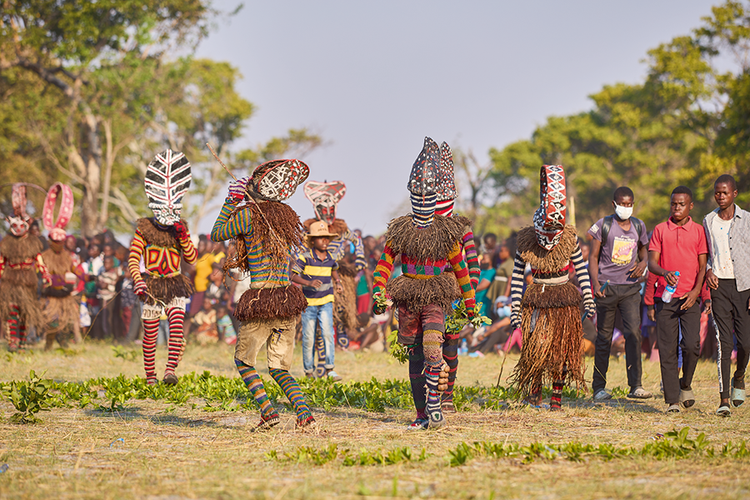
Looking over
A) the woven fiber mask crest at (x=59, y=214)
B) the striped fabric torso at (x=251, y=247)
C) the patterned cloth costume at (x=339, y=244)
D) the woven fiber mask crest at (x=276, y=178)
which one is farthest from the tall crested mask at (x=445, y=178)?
the woven fiber mask crest at (x=59, y=214)

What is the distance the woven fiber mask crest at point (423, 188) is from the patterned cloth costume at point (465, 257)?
0.22 feet

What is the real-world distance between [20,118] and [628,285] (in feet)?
89.6

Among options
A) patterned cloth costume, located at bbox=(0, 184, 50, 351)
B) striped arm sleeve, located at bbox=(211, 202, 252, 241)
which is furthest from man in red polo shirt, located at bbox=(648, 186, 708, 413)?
patterned cloth costume, located at bbox=(0, 184, 50, 351)

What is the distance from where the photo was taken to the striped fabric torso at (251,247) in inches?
264

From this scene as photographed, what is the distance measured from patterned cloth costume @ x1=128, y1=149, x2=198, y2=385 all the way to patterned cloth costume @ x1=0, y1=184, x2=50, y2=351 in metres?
4.88

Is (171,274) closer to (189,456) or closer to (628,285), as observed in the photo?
(189,456)

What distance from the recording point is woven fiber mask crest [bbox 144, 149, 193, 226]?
9.28 m

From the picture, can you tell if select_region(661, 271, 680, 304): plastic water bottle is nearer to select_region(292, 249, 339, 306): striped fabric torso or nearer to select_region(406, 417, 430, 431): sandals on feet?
select_region(406, 417, 430, 431): sandals on feet

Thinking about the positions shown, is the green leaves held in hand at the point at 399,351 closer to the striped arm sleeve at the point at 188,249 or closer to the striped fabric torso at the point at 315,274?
Result: the striped fabric torso at the point at 315,274

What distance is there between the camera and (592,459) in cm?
514

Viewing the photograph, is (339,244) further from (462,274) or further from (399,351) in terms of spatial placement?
(462,274)

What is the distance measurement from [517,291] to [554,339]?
639mm

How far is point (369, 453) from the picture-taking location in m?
5.18

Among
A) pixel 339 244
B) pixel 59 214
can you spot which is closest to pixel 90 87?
pixel 59 214
